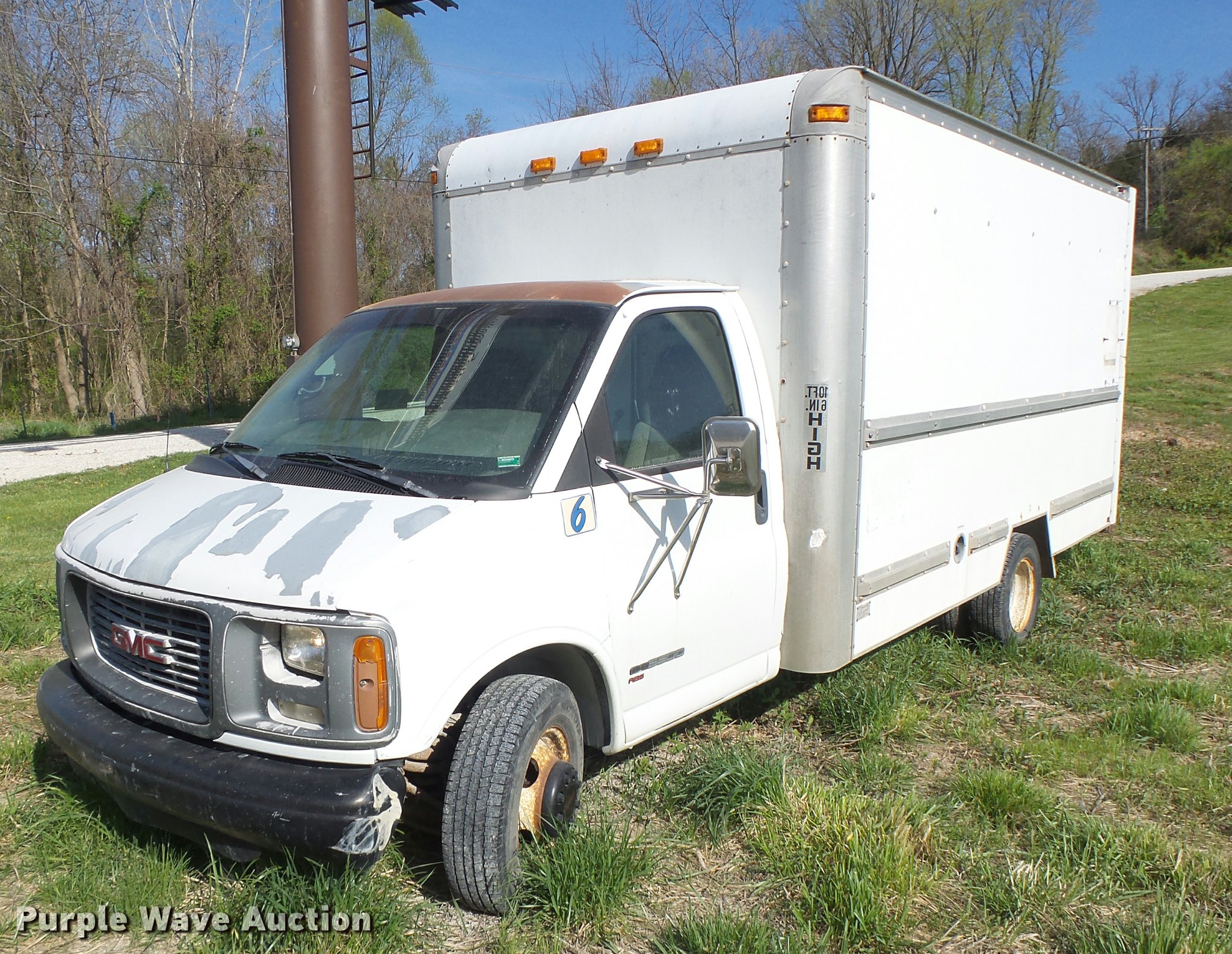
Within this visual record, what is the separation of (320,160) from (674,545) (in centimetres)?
962

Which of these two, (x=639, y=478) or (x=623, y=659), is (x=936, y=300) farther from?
(x=623, y=659)

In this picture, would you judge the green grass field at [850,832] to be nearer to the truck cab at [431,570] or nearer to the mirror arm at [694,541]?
the truck cab at [431,570]

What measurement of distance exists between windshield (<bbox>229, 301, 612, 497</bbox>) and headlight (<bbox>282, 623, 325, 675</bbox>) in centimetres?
63

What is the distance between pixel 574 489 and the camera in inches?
136

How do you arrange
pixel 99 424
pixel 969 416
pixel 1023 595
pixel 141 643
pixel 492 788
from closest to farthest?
pixel 492 788 → pixel 141 643 → pixel 969 416 → pixel 1023 595 → pixel 99 424

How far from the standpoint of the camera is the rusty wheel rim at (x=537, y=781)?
11.2 ft

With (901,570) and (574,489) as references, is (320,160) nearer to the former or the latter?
(901,570)

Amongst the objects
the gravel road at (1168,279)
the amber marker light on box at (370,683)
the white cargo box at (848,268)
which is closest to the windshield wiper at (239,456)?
the amber marker light on box at (370,683)

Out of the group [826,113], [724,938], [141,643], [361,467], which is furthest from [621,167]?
[724,938]

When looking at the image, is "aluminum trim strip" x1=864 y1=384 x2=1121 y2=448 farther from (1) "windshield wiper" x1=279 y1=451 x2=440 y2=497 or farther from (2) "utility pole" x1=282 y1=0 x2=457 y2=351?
(2) "utility pole" x1=282 y1=0 x2=457 y2=351

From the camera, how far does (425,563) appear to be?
2967mm

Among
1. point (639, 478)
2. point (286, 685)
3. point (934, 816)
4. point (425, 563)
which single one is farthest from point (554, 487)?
point (934, 816)

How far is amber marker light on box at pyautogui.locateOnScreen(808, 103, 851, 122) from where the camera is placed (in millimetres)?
4164

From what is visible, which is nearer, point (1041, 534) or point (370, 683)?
point (370, 683)
